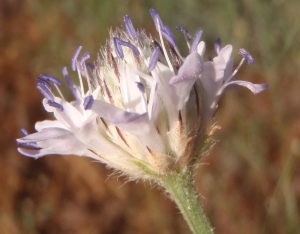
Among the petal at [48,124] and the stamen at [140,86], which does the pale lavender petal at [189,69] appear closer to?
the stamen at [140,86]

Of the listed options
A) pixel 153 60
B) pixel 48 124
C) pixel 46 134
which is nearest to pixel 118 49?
pixel 153 60

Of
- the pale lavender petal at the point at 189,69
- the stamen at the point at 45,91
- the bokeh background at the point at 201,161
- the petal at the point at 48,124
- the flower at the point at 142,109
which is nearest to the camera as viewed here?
the pale lavender petal at the point at 189,69

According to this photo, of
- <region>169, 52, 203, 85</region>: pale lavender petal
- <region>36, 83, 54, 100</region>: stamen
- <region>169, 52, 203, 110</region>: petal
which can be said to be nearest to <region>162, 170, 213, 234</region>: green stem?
<region>169, 52, 203, 110</region>: petal

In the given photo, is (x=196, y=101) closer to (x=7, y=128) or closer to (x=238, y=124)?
(x=238, y=124)

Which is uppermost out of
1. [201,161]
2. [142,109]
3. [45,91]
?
[45,91]

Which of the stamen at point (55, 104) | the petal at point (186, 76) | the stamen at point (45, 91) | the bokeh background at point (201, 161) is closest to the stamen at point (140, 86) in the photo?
the petal at point (186, 76)

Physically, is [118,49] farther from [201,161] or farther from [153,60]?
[201,161]
